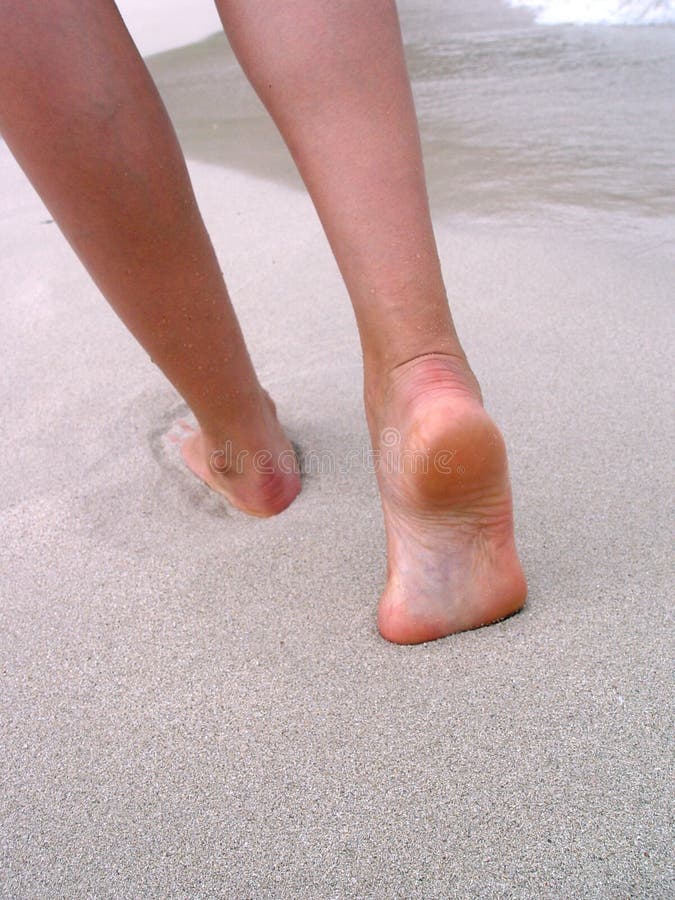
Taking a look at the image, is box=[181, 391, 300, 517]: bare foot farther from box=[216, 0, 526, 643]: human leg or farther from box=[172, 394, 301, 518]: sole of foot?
box=[216, 0, 526, 643]: human leg

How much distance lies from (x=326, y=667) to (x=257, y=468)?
33cm

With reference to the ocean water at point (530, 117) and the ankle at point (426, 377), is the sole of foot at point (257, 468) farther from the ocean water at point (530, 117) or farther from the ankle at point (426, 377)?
the ocean water at point (530, 117)

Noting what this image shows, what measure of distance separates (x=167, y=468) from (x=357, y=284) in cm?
55

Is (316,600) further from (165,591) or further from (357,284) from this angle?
(357,284)

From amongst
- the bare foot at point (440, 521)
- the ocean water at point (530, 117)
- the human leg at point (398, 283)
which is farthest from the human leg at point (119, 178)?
the ocean water at point (530, 117)

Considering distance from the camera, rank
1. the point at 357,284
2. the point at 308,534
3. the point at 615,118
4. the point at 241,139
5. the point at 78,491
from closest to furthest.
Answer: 1. the point at 357,284
2. the point at 308,534
3. the point at 78,491
4. the point at 615,118
5. the point at 241,139

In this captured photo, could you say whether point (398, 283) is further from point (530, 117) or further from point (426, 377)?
point (530, 117)

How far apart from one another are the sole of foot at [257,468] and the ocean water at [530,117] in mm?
1085

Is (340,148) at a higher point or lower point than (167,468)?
higher

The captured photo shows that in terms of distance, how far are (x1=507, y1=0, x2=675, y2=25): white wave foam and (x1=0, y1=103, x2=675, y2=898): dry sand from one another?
3.16 m

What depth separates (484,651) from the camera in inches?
31.0

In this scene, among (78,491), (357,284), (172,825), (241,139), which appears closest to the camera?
(172,825)

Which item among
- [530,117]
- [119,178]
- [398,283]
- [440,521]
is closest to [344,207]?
[398,283]

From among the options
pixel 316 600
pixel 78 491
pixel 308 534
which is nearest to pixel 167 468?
pixel 78 491
